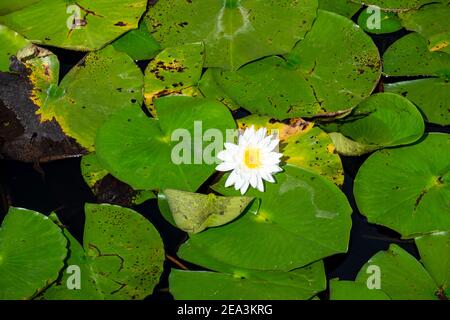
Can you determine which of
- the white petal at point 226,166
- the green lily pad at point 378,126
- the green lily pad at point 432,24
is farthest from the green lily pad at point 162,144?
the green lily pad at point 432,24

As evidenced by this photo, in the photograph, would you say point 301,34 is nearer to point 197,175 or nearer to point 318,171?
point 318,171

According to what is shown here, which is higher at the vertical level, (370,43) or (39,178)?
(370,43)

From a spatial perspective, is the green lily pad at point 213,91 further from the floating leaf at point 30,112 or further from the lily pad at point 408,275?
the lily pad at point 408,275

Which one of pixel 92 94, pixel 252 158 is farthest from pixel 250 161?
pixel 92 94

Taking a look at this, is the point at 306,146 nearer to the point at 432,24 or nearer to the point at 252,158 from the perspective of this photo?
the point at 252,158

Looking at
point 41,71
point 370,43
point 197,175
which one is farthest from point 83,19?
point 370,43
